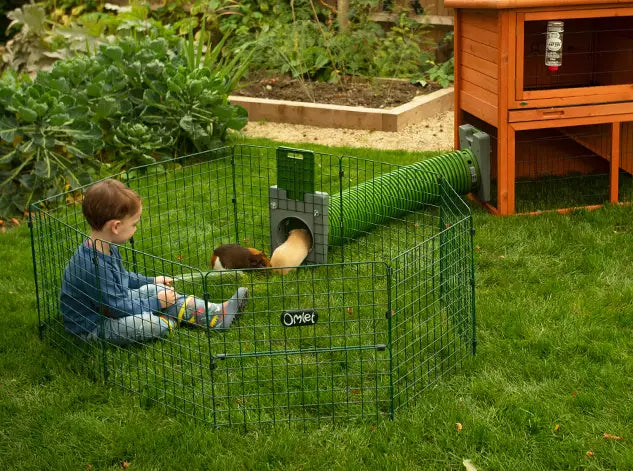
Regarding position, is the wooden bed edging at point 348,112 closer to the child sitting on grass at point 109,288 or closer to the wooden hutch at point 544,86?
the wooden hutch at point 544,86

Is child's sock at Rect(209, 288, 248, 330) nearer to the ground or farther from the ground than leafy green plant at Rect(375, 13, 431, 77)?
nearer to the ground

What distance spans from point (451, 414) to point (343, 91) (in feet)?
17.8

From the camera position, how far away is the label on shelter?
349 centimetres

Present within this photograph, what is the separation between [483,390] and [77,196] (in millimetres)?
3608

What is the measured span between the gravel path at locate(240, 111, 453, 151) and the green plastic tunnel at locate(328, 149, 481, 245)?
136 centimetres

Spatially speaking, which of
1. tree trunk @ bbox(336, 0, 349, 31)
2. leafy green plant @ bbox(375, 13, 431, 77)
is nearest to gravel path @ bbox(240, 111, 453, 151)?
leafy green plant @ bbox(375, 13, 431, 77)

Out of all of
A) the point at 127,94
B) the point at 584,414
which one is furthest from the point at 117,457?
the point at 127,94

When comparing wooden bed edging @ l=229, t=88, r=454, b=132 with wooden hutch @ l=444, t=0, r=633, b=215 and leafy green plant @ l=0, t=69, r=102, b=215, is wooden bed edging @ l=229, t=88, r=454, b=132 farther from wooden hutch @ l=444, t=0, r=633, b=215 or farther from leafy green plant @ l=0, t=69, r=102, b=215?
leafy green plant @ l=0, t=69, r=102, b=215

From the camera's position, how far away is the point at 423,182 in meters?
5.76

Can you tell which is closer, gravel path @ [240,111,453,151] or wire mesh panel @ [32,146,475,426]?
wire mesh panel @ [32,146,475,426]

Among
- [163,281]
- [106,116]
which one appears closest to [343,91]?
[106,116]

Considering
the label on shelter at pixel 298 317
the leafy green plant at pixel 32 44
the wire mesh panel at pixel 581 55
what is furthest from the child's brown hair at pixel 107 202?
the leafy green plant at pixel 32 44

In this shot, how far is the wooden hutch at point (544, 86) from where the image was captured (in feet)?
18.6

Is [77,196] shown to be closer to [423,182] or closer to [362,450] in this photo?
[423,182]
